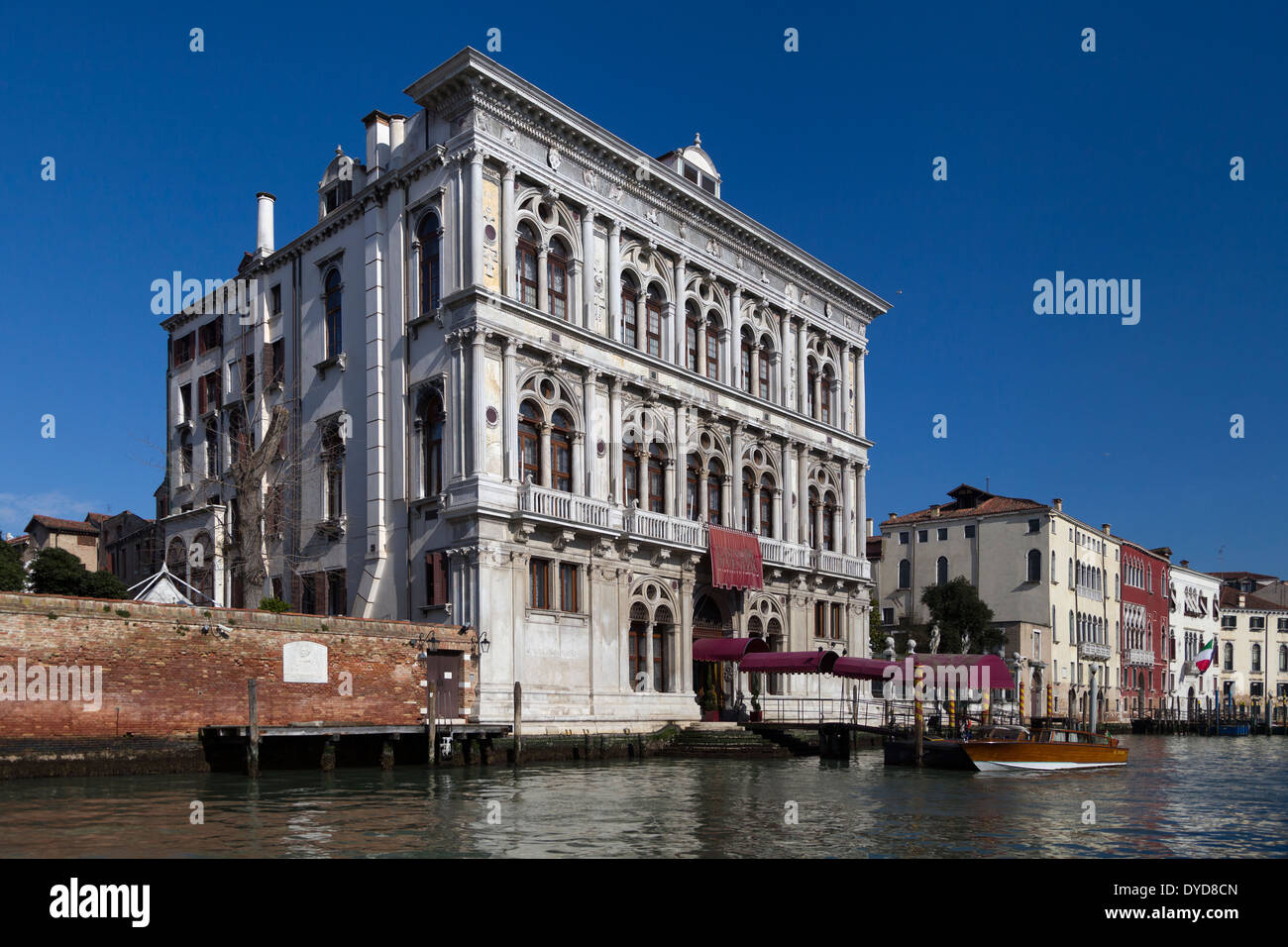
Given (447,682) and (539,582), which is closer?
(447,682)

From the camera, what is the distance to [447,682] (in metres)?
26.8

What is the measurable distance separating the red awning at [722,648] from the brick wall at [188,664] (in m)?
9.95

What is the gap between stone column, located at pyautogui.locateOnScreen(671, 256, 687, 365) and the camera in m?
34.8

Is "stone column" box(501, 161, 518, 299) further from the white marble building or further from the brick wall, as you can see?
the brick wall

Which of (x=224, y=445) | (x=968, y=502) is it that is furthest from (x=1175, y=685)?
(x=224, y=445)

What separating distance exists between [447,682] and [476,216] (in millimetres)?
10695

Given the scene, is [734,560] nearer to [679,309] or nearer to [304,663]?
[679,309]

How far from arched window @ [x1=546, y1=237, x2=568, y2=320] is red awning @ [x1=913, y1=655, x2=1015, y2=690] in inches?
634

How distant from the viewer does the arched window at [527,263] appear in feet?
99.2

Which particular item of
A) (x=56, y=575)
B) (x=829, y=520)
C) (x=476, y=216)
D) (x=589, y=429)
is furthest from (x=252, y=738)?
(x=829, y=520)

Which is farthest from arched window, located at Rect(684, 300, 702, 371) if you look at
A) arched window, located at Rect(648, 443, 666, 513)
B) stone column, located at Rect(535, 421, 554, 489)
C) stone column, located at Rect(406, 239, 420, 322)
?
stone column, located at Rect(406, 239, 420, 322)
